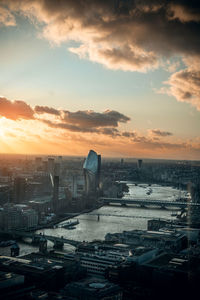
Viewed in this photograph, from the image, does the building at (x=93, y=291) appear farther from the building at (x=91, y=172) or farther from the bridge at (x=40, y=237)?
the building at (x=91, y=172)

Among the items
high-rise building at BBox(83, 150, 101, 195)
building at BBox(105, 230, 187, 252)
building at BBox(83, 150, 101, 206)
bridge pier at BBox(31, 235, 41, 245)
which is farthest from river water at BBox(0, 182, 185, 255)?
high-rise building at BBox(83, 150, 101, 195)

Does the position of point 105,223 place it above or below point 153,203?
below

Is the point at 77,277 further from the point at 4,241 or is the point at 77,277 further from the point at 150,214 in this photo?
the point at 150,214

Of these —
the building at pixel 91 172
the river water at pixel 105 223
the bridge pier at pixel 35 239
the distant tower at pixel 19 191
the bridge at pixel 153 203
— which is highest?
the building at pixel 91 172

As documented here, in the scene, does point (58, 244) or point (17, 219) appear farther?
point (17, 219)

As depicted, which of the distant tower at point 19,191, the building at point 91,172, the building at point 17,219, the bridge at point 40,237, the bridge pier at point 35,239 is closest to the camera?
the bridge at point 40,237

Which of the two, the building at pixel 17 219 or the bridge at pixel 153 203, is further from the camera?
the bridge at pixel 153 203

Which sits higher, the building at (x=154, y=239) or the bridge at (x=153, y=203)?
the bridge at (x=153, y=203)

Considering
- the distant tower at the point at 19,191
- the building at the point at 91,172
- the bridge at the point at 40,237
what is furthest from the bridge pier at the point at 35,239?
the building at the point at 91,172

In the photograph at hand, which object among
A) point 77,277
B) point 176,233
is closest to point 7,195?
point 176,233

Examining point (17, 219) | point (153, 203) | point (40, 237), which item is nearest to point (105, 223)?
point (17, 219)

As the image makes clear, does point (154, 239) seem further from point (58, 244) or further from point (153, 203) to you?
point (153, 203)
